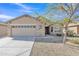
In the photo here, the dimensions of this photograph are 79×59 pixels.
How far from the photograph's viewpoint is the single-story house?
7.32m

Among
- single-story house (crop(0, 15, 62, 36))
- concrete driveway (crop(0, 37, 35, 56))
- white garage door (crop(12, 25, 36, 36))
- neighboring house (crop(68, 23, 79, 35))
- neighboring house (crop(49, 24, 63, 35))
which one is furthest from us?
white garage door (crop(12, 25, 36, 36))

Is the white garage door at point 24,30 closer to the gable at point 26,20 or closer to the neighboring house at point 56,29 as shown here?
the gable at point 26,20

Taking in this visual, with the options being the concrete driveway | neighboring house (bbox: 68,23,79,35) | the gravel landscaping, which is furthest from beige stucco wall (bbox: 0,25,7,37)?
neighboring house (bbox: 68,23,79,35)

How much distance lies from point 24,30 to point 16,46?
1.25m

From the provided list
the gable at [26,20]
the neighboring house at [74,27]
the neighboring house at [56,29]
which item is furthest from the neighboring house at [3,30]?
the neighboring house at [74,27]

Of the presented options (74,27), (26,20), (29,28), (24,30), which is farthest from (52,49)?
(26,20)

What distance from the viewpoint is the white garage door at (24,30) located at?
7.67m

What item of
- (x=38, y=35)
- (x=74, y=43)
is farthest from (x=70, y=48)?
(x=38, y=35)

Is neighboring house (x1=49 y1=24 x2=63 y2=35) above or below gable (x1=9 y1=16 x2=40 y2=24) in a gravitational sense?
below

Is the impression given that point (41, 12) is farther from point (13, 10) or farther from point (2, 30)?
point (2, 30)

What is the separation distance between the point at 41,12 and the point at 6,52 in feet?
6.96

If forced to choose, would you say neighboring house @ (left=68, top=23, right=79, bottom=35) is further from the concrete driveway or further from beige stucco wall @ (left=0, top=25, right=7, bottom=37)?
beige stucco wall @ (left=0, top=25, right=7, bottom=37)

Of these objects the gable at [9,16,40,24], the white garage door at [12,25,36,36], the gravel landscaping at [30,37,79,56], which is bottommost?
the gravel landscaping at [30,37,79,56]

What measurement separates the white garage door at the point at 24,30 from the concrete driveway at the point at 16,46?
22 centimetres
